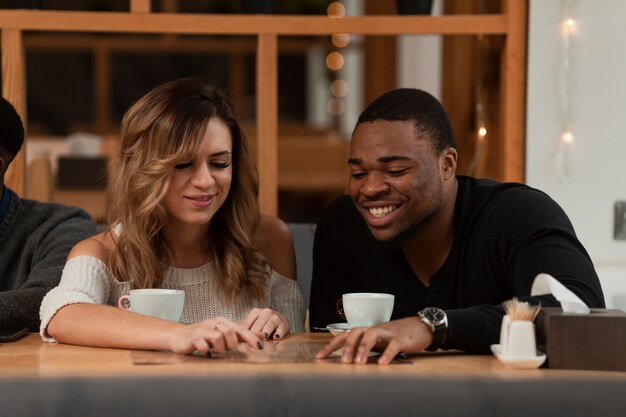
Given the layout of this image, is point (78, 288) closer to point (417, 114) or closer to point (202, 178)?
point (202, 178)

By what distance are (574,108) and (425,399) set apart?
5.88 ft

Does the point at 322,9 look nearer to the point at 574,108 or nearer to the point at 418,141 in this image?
the point at 574,108

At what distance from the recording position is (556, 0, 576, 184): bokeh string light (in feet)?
9.53

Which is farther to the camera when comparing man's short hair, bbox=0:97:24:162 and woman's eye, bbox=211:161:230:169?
man's short hair, bbox=0:97:24:162

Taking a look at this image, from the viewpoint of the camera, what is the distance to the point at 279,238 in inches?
91.4

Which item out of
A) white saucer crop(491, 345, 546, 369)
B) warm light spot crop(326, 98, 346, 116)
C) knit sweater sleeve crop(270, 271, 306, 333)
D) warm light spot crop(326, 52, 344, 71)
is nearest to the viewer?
white saucer crop(491, 345, 546, 369)

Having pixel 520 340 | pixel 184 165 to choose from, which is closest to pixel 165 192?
pixel 184 165

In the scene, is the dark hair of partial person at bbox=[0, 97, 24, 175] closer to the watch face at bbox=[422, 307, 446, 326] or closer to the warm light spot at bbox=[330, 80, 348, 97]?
the watch face at bbox=[422, 307, 446, 326]

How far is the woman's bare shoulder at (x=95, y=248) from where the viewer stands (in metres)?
2.03

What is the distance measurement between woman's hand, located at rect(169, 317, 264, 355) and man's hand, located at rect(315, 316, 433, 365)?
14 centimetres

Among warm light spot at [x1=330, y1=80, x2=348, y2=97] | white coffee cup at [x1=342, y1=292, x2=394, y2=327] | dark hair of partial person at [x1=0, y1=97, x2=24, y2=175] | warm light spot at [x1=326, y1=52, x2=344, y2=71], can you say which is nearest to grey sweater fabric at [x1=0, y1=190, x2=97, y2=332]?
dark hair of partial person at [x1=0, y1=97, x2=24, y2=175]

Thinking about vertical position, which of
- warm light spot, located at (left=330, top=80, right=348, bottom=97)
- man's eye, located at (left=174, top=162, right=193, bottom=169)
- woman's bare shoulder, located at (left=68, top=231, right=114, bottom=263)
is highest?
warm light spot, located at (left=330, top=80, right=348, bottom=97)

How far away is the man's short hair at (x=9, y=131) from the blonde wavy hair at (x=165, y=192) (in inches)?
15.3

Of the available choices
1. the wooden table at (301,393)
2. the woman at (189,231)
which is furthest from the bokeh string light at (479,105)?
the wooden table at (301,393)
